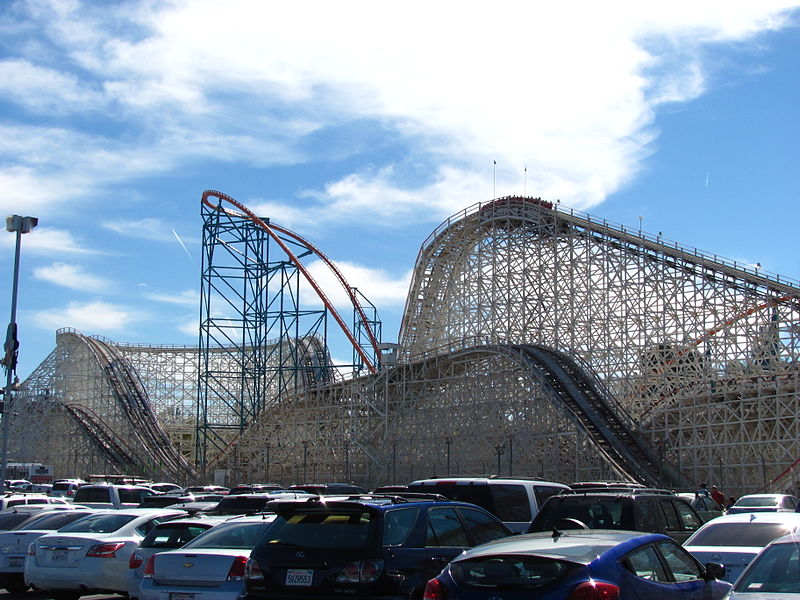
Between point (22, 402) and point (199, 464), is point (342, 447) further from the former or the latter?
point (22, 402)

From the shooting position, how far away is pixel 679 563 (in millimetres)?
8047

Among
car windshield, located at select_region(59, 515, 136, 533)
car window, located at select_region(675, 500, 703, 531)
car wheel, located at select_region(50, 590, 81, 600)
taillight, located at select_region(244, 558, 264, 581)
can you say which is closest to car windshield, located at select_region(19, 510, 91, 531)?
car windshield, located at select_region(59, 515, 136, 533)

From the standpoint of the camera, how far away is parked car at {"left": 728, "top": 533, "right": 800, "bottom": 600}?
653cm

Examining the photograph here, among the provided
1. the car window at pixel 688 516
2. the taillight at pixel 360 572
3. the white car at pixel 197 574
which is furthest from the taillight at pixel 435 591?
the car window at pixel 688 516

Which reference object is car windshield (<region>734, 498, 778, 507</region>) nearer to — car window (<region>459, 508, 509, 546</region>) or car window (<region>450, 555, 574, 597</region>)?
car window (<region>459, 508, 509, 546</region>)

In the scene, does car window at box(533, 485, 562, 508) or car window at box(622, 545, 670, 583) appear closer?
car window at box(622, 545, 670, 583)

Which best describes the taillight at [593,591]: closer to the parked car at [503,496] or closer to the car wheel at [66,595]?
the parked car at [503,496]

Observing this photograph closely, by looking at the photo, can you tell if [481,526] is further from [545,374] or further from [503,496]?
[545,374]

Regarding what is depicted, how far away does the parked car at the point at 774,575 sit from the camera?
6.53 metres

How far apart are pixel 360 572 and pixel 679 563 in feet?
8.41

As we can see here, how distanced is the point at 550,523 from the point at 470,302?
117 feet

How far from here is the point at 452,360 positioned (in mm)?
41844

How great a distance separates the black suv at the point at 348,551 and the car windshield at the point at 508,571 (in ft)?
3.72

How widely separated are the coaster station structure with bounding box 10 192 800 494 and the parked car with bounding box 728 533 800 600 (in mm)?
26466
